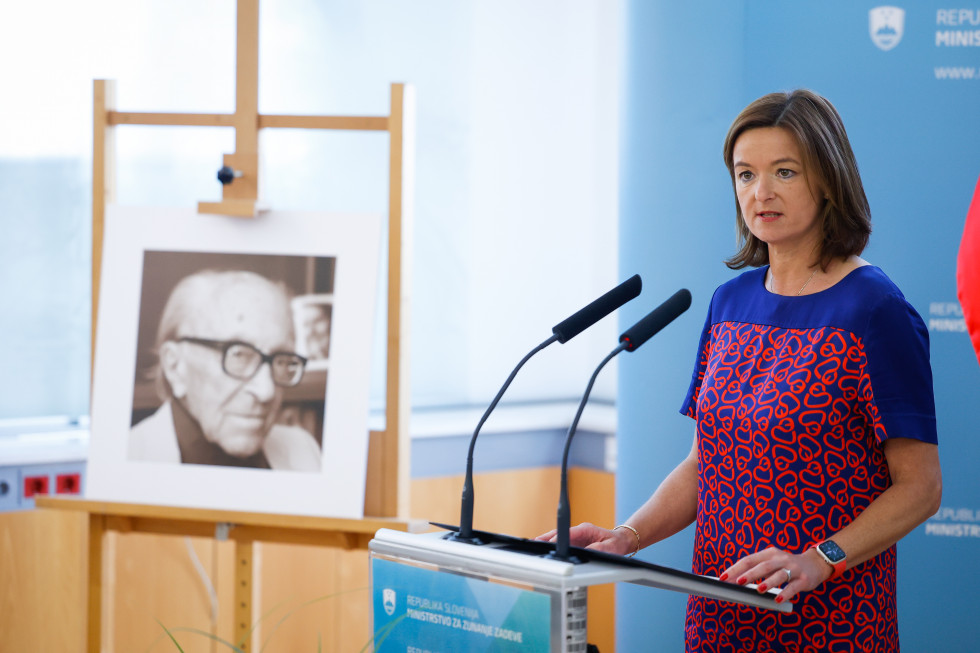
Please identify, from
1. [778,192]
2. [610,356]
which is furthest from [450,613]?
[778,192]

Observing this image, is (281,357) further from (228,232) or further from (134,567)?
(134,567)

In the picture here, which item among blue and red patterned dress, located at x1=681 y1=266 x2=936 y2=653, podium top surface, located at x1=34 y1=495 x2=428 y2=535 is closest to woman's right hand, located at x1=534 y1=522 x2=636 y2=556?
blue and red patterned dress, located at x1=681 y1=266 x2=936 y2=653

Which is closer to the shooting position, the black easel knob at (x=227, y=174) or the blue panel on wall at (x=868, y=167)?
the blue panel on wall at (x=868, y=167)

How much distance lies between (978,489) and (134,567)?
218 centimetres

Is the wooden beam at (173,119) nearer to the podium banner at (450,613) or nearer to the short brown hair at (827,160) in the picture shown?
the short brown hair at (827,160)

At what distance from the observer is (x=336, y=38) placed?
3.18 m

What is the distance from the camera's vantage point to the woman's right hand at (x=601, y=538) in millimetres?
1262

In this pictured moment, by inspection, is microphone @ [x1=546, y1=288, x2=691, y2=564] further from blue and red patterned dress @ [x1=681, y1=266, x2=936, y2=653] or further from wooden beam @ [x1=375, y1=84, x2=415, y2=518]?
wooden beam @ [x1=375, y1=84, x2=415, y2=518]

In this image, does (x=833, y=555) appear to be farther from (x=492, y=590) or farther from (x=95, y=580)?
(x=95, y=580)

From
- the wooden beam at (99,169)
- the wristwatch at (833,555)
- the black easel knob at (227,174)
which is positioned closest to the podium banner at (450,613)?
the wristwatch at (833,555)

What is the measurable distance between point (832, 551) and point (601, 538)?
291 millimetres

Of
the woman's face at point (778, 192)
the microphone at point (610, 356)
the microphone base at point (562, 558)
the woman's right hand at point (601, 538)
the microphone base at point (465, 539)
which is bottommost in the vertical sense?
the woman's right hand at point (601, 538)

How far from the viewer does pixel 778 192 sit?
1321 millimetres

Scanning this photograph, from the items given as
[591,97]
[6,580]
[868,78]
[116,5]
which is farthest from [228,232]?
[591,97]
